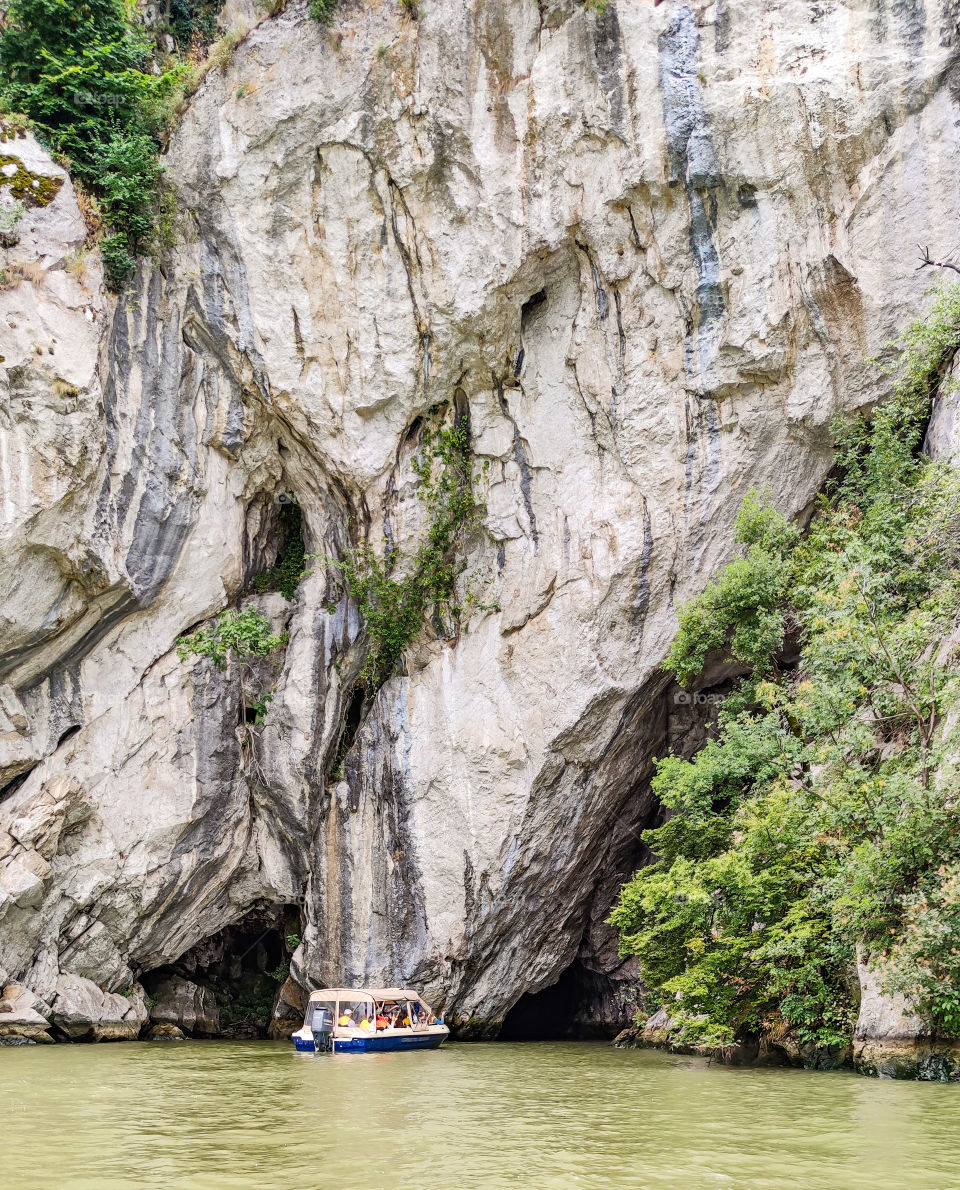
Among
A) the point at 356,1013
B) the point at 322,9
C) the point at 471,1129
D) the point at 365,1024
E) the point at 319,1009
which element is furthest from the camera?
the point at 322,9

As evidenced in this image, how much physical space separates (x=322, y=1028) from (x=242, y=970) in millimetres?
8332

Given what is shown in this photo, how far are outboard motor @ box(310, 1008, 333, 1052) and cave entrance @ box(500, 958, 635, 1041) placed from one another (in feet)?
16.7

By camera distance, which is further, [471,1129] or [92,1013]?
[92,1013]

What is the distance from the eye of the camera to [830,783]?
12938 millimetres

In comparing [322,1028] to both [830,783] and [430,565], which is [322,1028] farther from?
[830,783]

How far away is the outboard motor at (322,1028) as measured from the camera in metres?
15.8

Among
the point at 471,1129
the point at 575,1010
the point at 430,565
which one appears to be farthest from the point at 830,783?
the point at 575,1010

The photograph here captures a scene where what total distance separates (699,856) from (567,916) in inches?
241

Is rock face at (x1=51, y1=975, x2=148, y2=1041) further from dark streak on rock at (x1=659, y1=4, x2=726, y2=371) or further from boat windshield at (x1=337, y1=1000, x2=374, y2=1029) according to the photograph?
dark streak on rock at (x1=659, y1=4, x2=726, y2=371)

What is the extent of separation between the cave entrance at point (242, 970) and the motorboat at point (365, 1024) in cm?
416

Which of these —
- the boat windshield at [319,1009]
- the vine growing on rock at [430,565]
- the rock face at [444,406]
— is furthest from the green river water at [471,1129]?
the vine growing on rock at [430,565]

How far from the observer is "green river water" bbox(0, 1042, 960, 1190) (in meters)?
6.27

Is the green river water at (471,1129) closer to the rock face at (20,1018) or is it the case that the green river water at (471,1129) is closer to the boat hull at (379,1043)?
the boat hull at (379,1043)

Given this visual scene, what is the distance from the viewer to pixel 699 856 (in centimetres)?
1464
